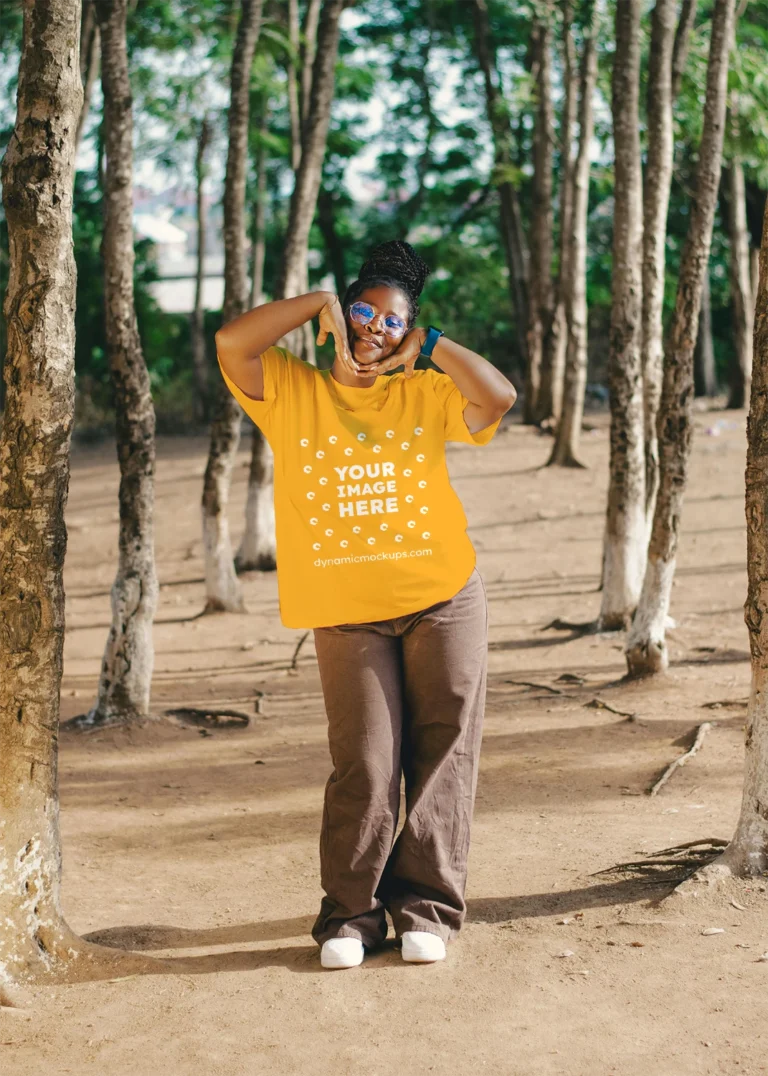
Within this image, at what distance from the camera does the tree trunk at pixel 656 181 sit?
27.7 feet

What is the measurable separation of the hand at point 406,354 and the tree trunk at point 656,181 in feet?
18.3

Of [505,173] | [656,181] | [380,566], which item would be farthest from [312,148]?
[380,566]

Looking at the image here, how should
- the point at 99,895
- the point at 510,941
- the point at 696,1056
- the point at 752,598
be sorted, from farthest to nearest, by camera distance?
the point at 99,895 → the point at 752,598 → the point at 510,941 → the point at 696,1056

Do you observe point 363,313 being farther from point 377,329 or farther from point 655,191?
point 655,191

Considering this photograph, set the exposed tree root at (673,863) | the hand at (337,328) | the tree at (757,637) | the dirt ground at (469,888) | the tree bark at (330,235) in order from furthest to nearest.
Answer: the tree bark at (330,235)
the exposed tree root at (673,863)
the tree at (757,637)
the hand at (337,328)
the dirt ground at (469,888)

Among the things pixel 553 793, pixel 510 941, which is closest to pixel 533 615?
pixel 553 793

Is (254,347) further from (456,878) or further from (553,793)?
(553,793)

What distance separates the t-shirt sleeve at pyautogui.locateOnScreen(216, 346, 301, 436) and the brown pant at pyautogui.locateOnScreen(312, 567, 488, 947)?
2.11 ft

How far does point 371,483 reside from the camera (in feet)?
11.4

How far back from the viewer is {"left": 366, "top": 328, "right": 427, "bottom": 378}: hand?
3.42m

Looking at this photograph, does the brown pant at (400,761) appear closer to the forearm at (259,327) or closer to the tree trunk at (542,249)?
the forearm at (259,327)

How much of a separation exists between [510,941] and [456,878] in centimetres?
30

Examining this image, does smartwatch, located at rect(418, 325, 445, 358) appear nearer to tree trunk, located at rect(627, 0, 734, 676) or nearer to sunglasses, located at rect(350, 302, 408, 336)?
sunglasses, located at rect(350, 302, 408, 336)

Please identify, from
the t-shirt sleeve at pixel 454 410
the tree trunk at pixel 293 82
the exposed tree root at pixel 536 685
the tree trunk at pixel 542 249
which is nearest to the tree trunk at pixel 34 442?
the t-shirt sleeve at pixel 454 410
